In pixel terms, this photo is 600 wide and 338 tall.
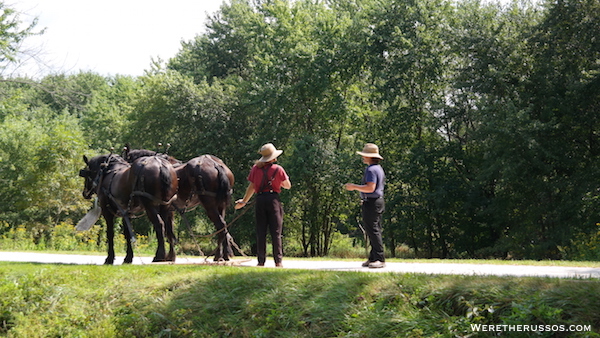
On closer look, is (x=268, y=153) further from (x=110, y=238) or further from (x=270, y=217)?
(x=110, y=238)

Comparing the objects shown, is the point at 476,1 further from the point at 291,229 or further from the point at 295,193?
the point at 291,229

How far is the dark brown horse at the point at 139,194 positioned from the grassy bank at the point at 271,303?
195 cm

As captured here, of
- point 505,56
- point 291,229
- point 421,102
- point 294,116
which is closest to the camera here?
point 505,56

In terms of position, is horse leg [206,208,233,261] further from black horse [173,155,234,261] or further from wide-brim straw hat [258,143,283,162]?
wide-brim straw hat [258,143,283,162]

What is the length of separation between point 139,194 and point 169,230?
1.30 m

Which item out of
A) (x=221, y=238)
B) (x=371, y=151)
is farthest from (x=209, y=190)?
(x=371, y=151)

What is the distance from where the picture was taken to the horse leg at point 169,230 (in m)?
14.2

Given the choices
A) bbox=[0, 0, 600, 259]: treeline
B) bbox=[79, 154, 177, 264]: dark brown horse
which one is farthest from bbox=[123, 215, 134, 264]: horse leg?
bbox=[0, 0, 600, 259]: treeline

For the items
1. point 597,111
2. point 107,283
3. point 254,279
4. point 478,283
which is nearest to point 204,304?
point 254,279

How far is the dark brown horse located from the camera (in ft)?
45.1

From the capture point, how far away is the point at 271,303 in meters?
8.63

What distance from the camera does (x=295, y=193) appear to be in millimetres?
32312

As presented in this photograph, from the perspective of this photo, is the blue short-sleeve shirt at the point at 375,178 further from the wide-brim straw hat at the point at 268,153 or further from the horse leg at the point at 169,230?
the horse leg at the point at 169,230

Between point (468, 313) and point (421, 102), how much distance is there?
24337mm
